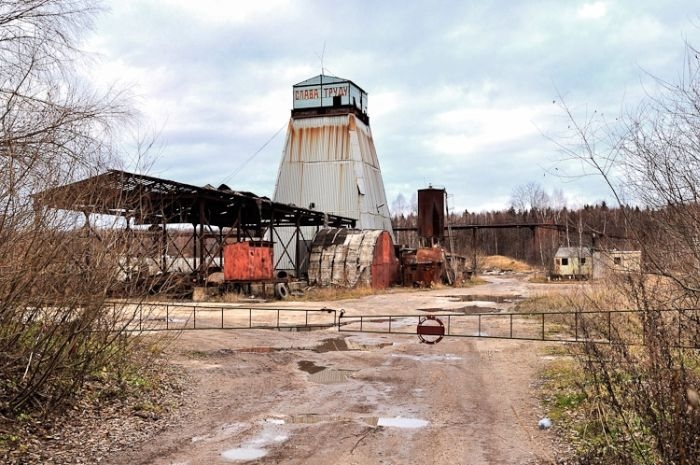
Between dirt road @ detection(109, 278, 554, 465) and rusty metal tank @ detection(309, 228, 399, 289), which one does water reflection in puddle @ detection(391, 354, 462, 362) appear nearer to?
dirt road @ detection(109, 278, 554, 465)

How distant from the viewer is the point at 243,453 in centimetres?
771

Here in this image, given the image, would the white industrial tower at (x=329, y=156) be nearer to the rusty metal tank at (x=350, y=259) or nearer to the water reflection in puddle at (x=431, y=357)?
the rusty metal tank at (x=350, y=259)

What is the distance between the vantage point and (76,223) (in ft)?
27.9

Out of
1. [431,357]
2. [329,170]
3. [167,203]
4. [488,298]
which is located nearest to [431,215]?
[329,170]

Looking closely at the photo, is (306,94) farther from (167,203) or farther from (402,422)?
(402,422)

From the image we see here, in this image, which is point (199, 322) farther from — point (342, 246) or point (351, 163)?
point (351, 163)

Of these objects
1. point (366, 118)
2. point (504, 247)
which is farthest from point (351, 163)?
point (504, 247)

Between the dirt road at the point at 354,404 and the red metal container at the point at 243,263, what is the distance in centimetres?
1614

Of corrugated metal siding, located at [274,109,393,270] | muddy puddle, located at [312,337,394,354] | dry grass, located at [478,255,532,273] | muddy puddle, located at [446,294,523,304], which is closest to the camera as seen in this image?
muddy puddle, located at [312,337,394,354]

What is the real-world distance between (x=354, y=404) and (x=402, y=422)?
141cm

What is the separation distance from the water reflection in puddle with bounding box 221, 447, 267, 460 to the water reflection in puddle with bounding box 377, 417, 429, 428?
6.78ft

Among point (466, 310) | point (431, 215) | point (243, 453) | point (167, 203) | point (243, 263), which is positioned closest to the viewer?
point (243, 453)

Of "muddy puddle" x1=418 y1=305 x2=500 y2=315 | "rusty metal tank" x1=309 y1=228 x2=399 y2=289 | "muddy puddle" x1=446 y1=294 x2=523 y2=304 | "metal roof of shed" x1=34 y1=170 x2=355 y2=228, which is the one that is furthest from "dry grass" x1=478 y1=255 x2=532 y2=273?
"muddy puddle" x1=418 y1=305 x2=500 y2=315

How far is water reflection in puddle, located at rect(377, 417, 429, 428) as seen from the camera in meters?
9.08
